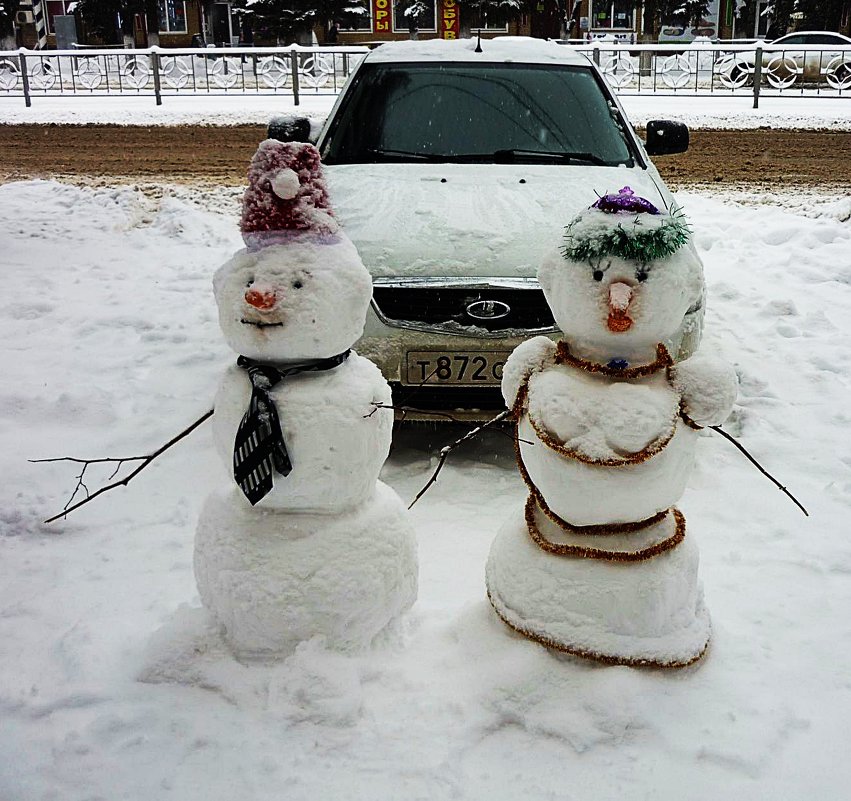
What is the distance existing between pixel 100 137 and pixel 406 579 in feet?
49.5

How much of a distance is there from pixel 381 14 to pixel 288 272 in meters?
34.1

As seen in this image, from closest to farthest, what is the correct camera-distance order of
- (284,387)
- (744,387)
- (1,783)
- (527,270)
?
(1,783) → (284,387) → (527,270) → (744,387)

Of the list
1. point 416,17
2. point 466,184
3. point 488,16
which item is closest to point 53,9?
point 416,17

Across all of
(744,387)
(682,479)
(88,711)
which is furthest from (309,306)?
(744,387)

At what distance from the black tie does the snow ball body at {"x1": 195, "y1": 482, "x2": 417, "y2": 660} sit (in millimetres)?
161

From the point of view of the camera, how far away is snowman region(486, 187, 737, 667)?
2434 mm

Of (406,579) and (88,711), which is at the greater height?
(406,579)

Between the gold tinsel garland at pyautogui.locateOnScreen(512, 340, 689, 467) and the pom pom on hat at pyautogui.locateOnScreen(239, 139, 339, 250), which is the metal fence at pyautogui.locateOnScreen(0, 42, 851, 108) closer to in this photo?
the pom pom on hat at pyautogui.locateOnScreen(239, 139, 339, 250)

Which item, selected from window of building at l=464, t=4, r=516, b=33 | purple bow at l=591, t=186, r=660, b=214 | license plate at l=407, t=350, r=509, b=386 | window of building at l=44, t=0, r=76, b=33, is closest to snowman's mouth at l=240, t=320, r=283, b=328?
purple bow at l=591, t=186, r=660, b=214

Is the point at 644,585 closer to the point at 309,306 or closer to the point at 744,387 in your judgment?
the point at 309,306

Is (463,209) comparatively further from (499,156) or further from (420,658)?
(420,658)

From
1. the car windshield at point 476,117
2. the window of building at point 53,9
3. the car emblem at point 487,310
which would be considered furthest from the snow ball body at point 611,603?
the window of building at point 53,9

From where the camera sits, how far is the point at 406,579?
8.84ft

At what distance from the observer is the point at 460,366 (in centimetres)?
382
